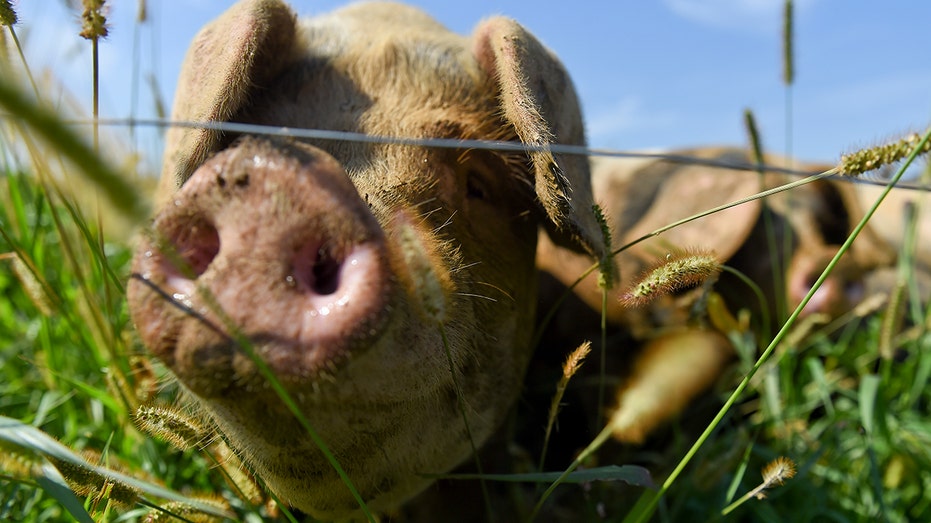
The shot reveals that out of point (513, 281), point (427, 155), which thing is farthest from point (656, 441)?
point (427, 155)

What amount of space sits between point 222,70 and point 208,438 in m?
0.94

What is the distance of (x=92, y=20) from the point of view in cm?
166

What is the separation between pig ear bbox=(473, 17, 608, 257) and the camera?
1836 millimetres

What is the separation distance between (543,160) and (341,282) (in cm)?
67

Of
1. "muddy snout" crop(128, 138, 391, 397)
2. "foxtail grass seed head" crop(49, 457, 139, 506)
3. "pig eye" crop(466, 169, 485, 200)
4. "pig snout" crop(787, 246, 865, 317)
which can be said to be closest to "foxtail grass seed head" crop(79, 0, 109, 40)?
"muddy snout" crop(128, 138, 391, 397)

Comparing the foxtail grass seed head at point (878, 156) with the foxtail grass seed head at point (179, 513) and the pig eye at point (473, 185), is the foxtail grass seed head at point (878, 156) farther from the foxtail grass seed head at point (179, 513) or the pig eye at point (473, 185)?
the foxtail grass seed head at point (179, 513)

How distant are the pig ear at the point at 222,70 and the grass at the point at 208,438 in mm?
285

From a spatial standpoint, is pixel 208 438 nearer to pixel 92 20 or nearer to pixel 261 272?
pixel 261 272

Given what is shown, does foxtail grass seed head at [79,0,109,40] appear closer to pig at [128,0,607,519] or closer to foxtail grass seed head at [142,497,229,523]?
pig at [128,0,607,519]

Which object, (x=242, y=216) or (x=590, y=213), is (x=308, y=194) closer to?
(x=242, y=216)

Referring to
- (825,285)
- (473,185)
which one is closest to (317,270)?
(473,185)

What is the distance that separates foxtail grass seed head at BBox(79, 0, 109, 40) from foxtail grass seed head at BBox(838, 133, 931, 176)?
1.57 metres

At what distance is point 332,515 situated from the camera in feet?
5.72

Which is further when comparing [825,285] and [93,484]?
[825,285]
